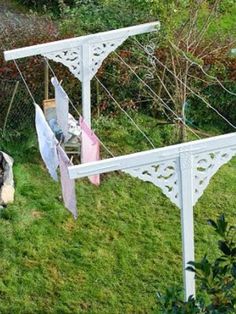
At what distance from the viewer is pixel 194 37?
367 inches

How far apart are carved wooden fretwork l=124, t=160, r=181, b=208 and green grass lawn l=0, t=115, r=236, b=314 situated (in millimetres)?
1493

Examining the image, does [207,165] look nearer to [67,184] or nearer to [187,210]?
[187,210]

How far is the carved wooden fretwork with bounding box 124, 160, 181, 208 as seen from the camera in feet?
19.5

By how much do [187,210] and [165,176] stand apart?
1.24 feet

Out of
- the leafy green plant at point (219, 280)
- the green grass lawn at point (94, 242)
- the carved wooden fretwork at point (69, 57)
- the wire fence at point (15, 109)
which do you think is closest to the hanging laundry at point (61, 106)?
the carved wooden fretwork at point (69, 57)

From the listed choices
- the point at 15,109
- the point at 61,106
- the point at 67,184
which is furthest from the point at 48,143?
the point at 15,109

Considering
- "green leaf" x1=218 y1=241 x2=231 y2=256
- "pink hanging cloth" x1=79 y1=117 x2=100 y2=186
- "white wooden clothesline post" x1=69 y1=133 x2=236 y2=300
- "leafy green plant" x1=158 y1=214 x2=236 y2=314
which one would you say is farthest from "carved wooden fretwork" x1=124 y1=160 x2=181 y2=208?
"green leaf" x1=218 y1=241 x2=231 y2=256

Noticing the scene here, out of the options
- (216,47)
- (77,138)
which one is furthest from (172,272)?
(216,47)

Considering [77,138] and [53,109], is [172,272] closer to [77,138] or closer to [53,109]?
[77,138]

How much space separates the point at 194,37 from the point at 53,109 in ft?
7.19

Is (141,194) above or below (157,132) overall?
below

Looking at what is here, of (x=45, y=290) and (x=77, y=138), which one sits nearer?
(x=45, y=290)

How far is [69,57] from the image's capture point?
7.93 metres

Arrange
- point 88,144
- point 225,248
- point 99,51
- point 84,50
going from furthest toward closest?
point 99,51 < point 84,50 < point 88,144 < point 225,248
